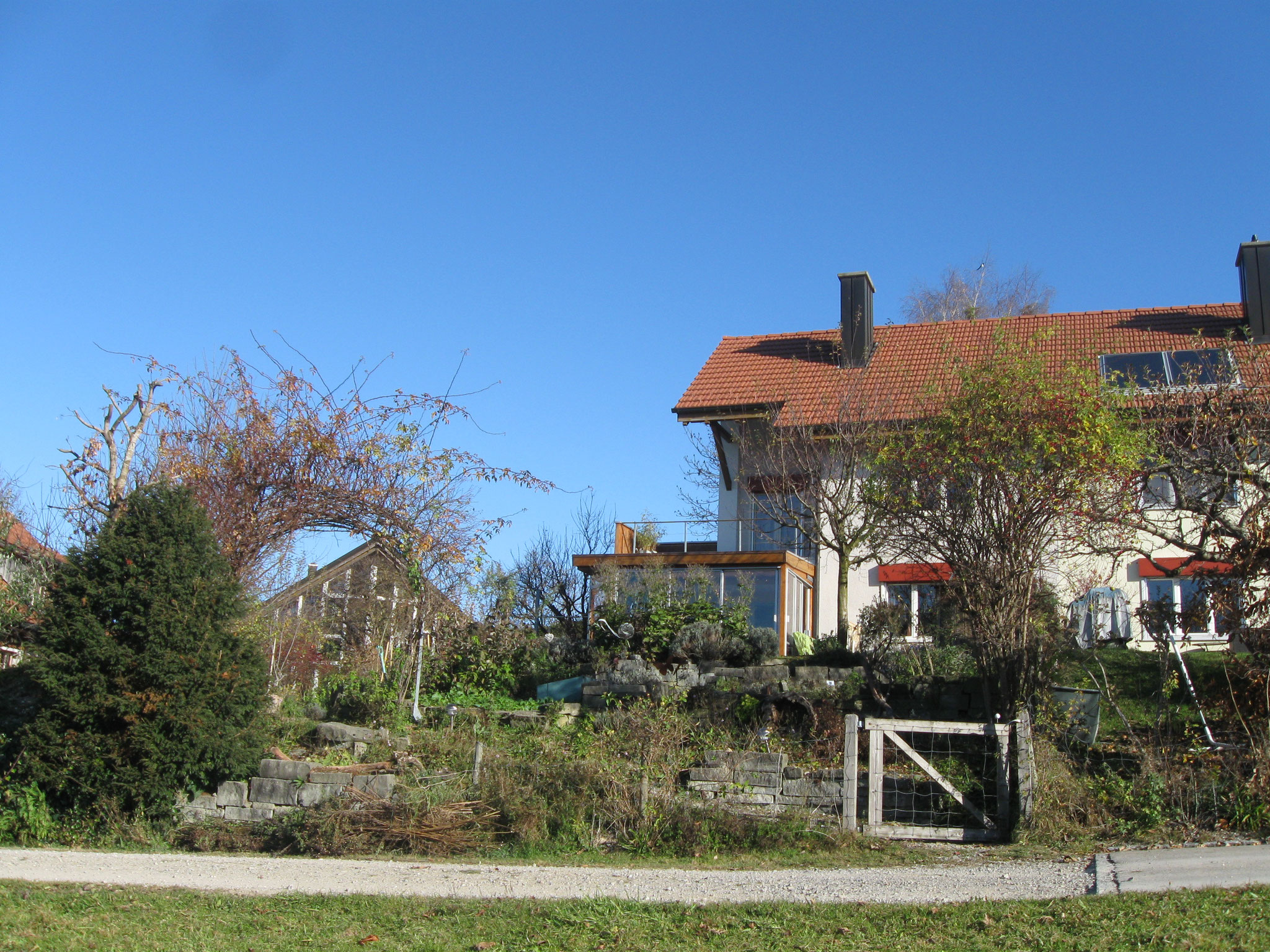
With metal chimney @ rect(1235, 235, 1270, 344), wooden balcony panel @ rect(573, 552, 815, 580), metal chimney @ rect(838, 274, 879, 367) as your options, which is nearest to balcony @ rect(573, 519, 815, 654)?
wooden balcony panel @ rect(573, 552, 815, 580)

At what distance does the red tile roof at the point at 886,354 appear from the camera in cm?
2027

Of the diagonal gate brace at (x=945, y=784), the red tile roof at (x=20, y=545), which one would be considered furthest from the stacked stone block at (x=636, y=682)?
the red tile roof at (x=20, y=545)

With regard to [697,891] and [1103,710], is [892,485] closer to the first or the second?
[1103,710]

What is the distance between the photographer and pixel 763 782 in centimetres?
1009

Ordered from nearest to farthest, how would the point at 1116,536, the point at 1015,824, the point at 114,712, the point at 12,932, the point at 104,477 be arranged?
1. the point at 12,932
2. the point at 1015,824
3. the point at 114,712
4. the point at 1116,536
5. the point at 104,477

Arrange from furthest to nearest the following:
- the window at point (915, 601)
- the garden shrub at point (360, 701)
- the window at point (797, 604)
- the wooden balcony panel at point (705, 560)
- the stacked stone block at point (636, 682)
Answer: the window at point (797, 604)
the wooden balcony panel at point (705, 560)
the window at point (915, 601)
the stacked stone block at point (636, 682)
the garden shrub at point (360, 701)

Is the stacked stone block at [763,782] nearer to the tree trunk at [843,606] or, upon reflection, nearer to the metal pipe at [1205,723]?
the metal pipe at [1205,723]

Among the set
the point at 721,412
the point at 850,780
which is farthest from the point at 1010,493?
the point at 721,412

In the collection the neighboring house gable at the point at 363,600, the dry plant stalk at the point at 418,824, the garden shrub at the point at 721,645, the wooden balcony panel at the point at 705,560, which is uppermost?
the wooden balcony panel at the point at 705,560

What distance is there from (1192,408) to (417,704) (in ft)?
32.5

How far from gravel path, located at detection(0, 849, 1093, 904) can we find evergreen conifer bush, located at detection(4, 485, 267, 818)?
1230 mm

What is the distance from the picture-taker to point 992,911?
22.2 feet

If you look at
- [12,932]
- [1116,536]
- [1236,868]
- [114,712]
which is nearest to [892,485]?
[1116,536]

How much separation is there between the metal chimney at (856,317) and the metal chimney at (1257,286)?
746 centimetres
